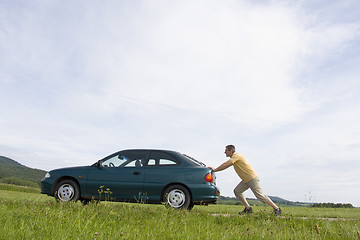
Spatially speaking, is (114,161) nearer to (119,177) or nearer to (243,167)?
(119,177)

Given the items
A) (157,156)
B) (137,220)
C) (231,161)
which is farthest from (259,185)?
(137,220)

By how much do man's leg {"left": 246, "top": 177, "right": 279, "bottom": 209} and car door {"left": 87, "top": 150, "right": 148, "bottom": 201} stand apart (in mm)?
3012

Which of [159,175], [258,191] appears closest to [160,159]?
[159,175]

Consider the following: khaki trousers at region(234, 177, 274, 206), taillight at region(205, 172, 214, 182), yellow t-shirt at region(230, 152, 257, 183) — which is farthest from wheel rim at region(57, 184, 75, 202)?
khaki trousers at region(234, 177, 274, 206)

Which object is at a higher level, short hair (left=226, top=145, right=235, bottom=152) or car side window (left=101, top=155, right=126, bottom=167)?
short hair (left=226, top=145, right=235, bottom=152)

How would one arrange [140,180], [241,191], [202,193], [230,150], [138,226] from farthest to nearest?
1. [241,191]
2. [230,150]
3. [140,180]
4. [202,193]
5. [138,226]

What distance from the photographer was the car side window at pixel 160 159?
30.5 feet

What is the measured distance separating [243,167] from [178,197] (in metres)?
1.97

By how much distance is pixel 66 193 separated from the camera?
9.57m

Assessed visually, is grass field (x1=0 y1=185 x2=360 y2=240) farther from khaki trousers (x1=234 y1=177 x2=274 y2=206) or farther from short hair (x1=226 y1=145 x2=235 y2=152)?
short hair (x1=226 y1=145 x2=235 y2=152)

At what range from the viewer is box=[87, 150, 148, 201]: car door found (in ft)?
30.2

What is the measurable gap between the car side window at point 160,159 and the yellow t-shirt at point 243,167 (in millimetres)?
1637

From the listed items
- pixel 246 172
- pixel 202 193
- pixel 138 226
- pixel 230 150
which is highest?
pixel 230 150

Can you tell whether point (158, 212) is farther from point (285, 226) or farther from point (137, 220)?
point (285, 226)
